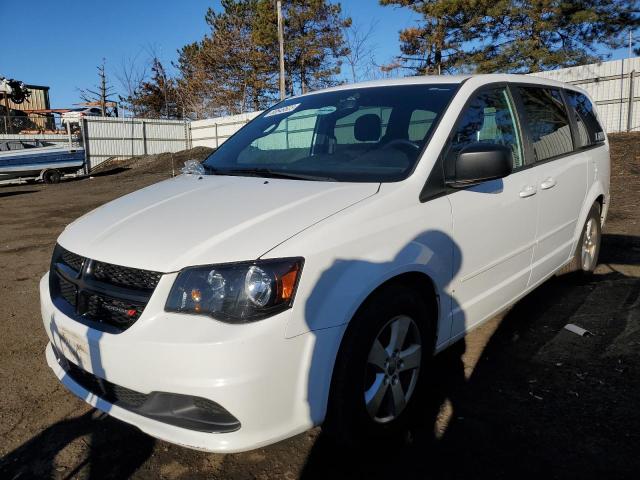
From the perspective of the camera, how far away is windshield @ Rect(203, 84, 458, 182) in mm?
2738

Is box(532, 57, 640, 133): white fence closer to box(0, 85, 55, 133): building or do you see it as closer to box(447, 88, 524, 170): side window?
box(447, 88, 524, 170): side window

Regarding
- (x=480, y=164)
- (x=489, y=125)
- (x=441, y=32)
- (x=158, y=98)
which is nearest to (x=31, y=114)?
(x=158, y=98)

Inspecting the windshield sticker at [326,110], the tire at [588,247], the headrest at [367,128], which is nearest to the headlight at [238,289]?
the headrest at [367,128]

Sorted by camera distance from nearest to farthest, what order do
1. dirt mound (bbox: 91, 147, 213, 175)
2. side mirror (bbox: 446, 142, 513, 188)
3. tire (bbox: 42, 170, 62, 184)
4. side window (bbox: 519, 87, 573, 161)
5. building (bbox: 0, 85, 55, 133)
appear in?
side mirror (bbox: 446, 142, 513, 188), side window (bbox: 519, 87, 573, 161), tire (bbox: 42, 170, 62, 184), dirt mound (bbox: 91, 147, 213, 175), building (bbox: 0, 85, 55, 133)

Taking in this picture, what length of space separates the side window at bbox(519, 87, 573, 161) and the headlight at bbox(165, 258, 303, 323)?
2349 millimetres

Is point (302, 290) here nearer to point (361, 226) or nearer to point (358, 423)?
point (361, 226)

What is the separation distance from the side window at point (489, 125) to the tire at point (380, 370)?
2.88 feet

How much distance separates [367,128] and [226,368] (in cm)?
181

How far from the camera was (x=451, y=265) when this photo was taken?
2.62 m

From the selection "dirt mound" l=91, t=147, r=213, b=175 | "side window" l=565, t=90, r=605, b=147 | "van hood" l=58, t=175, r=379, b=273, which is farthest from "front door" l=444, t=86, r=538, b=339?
"dirt mound" l=91, t=147, r=213, b=175

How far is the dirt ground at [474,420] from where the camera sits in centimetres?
232

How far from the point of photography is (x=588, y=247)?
4703mm

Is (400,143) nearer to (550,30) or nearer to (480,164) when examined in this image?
(480,164)

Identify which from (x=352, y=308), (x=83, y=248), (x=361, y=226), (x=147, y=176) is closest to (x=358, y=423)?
(x=352, y=308)
